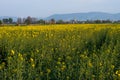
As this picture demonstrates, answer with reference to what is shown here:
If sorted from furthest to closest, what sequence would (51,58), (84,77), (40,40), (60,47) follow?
(40,40)
(60,47)
(51,58)
(84,77)

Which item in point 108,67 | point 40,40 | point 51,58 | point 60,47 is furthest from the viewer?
point 40,40

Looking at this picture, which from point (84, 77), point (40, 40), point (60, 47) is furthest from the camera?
point (40, 40)

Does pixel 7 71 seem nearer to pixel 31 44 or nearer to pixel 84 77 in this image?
pixel 84 77

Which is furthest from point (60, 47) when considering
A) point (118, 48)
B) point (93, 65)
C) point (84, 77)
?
point (84, 77)

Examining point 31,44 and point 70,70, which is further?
point 31,44

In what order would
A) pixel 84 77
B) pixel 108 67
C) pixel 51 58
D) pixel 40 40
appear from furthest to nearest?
Result: pixel 40 40
pixel 51 58
pixel 108 67
pixel 84 77

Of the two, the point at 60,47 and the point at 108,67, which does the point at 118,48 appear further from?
the point at 108,67

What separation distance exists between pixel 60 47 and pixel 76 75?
253 cm

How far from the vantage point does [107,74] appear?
5.40m

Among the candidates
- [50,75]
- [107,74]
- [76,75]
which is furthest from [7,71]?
[107,74]

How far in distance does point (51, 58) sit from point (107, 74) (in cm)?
166

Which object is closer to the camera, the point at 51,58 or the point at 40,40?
the point at 51,58

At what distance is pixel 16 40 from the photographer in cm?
834

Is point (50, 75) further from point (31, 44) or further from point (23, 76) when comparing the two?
point (31, 44)
